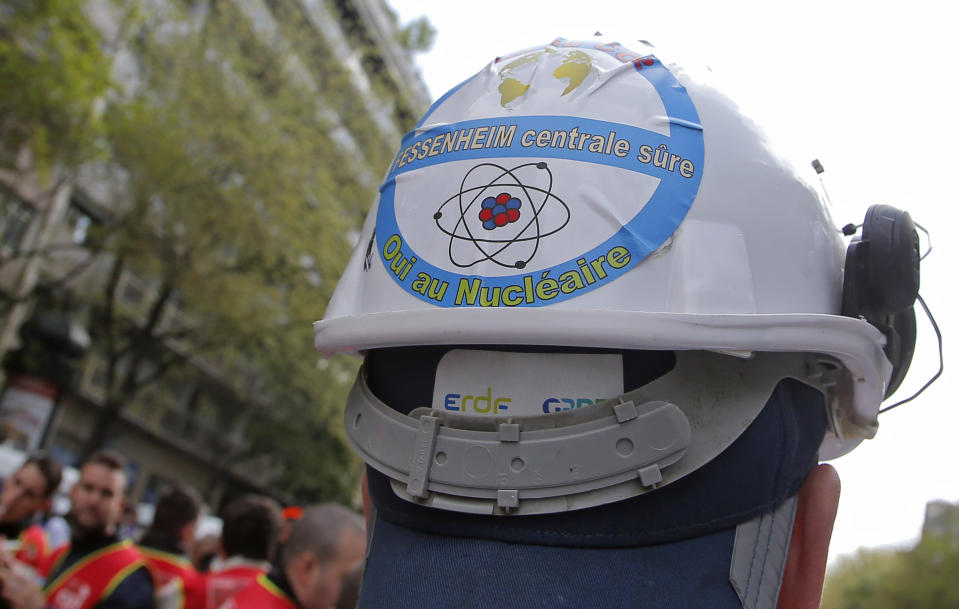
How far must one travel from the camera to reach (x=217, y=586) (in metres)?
4.64

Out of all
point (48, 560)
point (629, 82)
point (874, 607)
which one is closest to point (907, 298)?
point (629, 82)

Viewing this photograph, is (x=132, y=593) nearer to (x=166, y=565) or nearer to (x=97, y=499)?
(x=97, y=499)

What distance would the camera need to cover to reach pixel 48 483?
5348 millimetres

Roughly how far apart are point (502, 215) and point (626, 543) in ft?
1.78

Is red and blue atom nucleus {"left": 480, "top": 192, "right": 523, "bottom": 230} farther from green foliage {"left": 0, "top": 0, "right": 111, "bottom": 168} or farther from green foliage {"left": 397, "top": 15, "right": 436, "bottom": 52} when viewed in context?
green foliage {"left": 397, "top": 15, "right": 436, "bottom": 52}

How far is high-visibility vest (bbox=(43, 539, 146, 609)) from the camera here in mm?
4492

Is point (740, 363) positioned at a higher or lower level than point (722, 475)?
higher

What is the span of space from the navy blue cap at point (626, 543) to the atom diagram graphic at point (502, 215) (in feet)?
0.63

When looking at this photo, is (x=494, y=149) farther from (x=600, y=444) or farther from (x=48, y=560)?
(x=48, y=560)

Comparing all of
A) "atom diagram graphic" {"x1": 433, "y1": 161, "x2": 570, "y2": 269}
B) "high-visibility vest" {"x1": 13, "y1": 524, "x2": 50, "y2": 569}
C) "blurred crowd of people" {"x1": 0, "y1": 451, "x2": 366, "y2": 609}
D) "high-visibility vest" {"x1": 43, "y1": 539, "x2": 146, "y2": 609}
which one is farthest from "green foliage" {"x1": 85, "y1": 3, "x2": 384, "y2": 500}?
"atom diagram graphic" {"x1": 433, "y1": 161, "x2": 570, "y2": 269}

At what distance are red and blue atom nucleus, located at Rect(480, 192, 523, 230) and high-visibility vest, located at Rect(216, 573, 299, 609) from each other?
276 centimetres

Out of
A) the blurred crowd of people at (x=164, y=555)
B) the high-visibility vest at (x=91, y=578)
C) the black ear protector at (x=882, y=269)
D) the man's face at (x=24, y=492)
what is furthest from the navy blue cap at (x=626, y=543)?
the man's face at (x=24, y=492)

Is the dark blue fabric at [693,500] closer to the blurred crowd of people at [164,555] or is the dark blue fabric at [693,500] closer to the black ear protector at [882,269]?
the black ear protector at [882,269]

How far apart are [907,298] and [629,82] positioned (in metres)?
0.60
